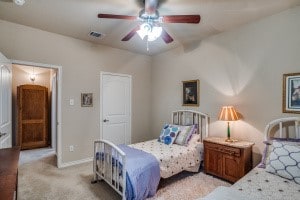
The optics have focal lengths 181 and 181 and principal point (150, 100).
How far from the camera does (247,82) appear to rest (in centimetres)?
302

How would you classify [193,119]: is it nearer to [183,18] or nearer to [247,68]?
[247,68]

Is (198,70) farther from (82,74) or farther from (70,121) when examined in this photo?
(70,121)

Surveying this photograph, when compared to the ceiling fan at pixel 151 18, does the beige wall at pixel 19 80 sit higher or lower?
lower

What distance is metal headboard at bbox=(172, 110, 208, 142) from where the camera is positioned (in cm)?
362

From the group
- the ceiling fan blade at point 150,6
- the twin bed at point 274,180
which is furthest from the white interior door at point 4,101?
the twin bed at point 274,180

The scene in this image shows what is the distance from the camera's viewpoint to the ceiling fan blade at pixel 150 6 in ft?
7.11

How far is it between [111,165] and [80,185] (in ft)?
2.47

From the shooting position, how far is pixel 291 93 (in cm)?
254

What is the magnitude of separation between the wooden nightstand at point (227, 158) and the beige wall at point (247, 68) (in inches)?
13.0

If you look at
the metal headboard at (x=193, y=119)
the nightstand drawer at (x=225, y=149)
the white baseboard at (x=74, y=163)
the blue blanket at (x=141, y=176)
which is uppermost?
the metal headboard at (x=193, y=119)

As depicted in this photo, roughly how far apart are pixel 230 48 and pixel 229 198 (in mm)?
2627

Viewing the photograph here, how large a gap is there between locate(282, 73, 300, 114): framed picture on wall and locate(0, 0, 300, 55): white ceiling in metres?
0.99

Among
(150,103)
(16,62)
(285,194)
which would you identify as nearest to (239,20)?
(285,194)

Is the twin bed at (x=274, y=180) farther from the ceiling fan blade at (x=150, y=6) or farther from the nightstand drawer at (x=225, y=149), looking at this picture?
the ceiling fan blade at (x=150, y=6)
